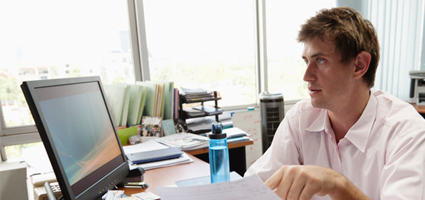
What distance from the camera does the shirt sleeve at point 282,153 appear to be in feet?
4.02

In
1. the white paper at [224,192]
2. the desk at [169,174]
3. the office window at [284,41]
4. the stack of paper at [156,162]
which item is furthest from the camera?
the office window at [284,41]

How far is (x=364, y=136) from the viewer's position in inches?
42.3

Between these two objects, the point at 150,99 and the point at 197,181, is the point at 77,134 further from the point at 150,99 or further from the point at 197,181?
the point at 150,99

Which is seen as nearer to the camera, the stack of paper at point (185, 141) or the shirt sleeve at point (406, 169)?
the shirt sleeve at point (406, 169)

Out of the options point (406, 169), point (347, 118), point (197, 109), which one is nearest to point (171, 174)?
point (347, 118)

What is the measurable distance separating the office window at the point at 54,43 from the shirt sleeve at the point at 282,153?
163 cm

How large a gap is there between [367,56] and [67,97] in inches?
40.7

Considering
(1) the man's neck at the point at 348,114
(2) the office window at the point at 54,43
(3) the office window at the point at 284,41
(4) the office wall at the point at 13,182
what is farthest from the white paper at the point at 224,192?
(3) the office window at the point at 284,41

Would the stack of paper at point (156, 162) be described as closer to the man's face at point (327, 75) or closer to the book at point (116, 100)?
the book at point (116, 100)

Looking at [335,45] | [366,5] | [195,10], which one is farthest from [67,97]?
[366,5]

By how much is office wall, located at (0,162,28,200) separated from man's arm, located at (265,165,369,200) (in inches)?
76.5

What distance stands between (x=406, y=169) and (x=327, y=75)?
0.42 m

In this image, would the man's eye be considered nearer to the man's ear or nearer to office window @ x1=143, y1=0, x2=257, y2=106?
the man's ear

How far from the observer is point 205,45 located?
275 centimetres
